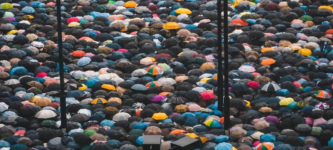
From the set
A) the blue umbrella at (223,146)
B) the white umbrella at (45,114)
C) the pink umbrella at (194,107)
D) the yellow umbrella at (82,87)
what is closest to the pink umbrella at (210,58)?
the pink umbrella at (194,107)

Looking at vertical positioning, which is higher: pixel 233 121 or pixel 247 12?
pixel 247 12

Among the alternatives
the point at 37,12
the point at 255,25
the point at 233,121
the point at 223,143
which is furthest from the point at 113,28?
the point at 223,143

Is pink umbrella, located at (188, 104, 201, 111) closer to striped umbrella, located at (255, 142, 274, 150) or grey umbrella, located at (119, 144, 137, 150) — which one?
striped umbrella, located at (255, 142, 274, 150)

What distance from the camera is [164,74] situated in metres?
32.4

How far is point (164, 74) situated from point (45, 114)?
20.8ft

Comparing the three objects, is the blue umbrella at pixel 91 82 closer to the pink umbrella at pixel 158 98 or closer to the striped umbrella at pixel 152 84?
the striped umbrella at pixel 152 84

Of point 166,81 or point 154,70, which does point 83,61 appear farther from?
point 166,81

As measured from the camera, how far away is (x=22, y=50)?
34.0 meters

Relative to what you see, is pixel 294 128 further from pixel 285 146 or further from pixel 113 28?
pixel 113 28

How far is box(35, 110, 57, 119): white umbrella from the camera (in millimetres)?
28047

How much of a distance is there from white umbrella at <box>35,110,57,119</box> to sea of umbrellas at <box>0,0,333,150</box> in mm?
37

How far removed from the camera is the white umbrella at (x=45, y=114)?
92.0 ft

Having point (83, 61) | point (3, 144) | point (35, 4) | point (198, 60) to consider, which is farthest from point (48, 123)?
point (35, 4)

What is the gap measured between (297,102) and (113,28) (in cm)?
1193
